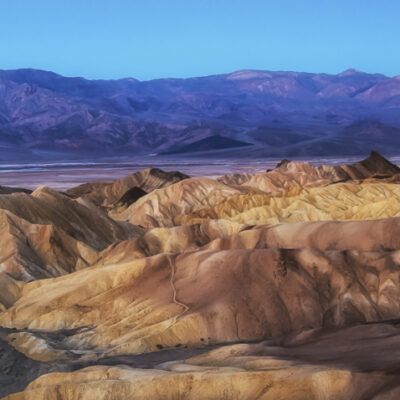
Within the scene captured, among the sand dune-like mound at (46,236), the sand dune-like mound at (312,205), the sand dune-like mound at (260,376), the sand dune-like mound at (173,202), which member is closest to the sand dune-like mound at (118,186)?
the sand dune-like mound at (173,202)

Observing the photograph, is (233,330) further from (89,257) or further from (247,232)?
(89,257)

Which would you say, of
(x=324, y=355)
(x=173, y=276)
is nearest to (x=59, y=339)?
(x=173, y=276)

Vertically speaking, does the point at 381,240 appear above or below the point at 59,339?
above

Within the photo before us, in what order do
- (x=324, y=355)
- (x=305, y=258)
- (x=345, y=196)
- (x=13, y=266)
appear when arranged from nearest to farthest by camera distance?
(x=324, y=355) < (x=305, y=258) < (x=13, y=266) < (x=345, y=196)

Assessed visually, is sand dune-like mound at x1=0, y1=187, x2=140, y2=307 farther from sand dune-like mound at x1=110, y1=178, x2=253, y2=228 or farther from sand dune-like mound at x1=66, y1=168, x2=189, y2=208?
sand dune-like mound at x1=66, y1=168, x2=189, y2=208

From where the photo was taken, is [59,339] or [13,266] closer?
[59,339]

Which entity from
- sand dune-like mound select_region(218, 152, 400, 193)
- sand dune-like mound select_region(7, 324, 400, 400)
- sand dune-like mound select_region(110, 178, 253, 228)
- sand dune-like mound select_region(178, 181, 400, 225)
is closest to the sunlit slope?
sand dune-like mound select_region(7, 324, 400, 400)

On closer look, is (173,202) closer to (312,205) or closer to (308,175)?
(312,205)

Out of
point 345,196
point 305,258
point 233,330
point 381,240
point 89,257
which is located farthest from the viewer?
point 345,196
